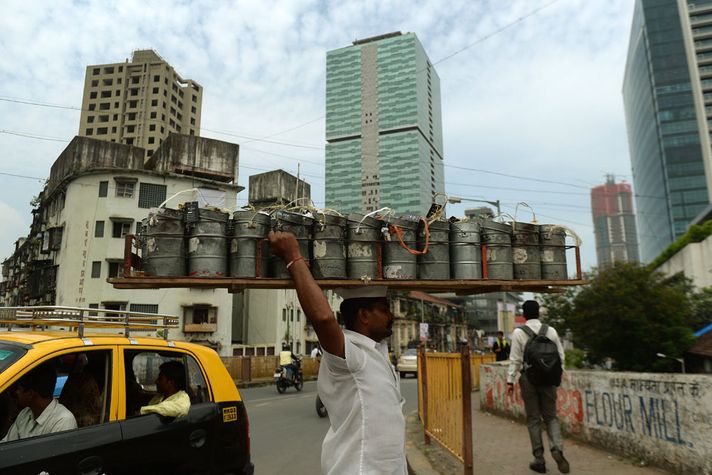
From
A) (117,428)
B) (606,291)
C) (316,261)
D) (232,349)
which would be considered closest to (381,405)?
(316,261)

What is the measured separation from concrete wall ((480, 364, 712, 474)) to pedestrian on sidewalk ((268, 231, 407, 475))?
395 centimetres

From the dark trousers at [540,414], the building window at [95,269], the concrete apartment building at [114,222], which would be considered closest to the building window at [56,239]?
the concrete apartment building at [114,222]

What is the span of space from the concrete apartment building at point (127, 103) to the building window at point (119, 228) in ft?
181

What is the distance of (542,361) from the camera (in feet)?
17.6

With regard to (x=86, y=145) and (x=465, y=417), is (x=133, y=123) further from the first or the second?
(x=465, y=417)

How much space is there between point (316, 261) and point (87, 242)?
115ft

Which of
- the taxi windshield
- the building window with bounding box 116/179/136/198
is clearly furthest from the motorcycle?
the building window with bounding box 116/179/136/198

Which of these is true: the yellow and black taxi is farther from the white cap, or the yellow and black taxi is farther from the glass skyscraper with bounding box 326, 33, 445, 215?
the glass skyscraper with bounding box 326, 33, 445, 215

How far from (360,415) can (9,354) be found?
2.29 m

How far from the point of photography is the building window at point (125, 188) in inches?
1363

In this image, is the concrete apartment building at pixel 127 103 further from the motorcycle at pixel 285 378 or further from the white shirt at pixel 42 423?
the white shirt at pixel 42 423

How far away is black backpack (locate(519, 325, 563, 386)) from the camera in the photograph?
5340mm

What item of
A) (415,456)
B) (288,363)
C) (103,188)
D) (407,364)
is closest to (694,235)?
(407,364)

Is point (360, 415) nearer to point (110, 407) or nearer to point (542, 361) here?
point (110, 407)
